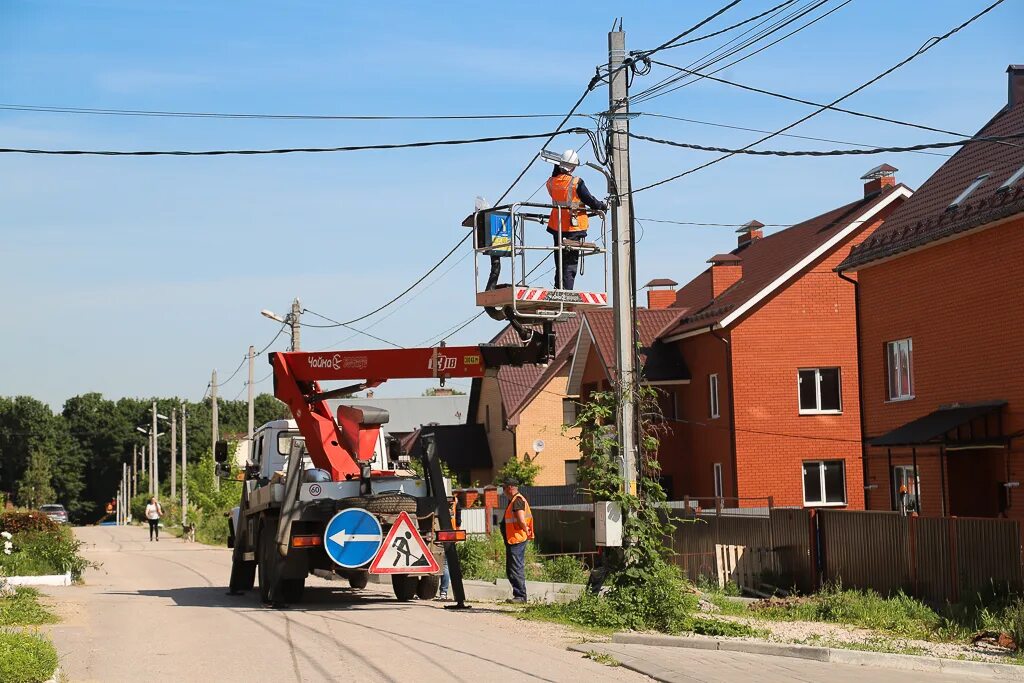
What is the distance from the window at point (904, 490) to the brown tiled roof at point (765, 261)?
1058 cm

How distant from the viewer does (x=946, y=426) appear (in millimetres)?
20781

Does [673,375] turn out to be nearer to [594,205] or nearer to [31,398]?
[594,205]

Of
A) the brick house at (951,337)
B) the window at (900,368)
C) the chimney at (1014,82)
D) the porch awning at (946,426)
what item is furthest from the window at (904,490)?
the chimney at (1014,82)

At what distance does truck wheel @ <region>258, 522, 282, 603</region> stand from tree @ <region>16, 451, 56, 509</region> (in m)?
87.8

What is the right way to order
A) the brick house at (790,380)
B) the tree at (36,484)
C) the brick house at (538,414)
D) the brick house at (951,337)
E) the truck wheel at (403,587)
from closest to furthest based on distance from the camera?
the truck wheel at (403,587) < the brick house at (951,337) < the brick house at (790,380) < the brick house at (538,414) < the tree at (36,484)

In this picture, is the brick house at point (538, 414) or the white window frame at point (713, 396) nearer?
the white window frame at point (713, 396)

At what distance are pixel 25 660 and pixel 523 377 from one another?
132 ft

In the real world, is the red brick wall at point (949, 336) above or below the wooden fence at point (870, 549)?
above

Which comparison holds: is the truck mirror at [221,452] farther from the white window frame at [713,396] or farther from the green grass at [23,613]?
the white window frame at [713,396]

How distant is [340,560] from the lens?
606 inches

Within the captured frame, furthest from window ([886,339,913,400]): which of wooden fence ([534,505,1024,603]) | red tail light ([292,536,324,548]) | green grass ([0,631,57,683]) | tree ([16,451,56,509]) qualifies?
tree ([16,451,56,509])

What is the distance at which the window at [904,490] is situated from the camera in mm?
24109

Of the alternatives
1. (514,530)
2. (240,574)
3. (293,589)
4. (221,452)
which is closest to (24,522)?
(221,452)

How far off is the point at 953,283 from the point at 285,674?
15275mm
